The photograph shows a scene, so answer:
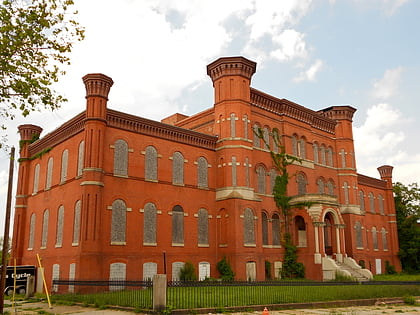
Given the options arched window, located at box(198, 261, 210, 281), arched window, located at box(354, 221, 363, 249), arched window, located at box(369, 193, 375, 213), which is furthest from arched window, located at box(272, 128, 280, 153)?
arched window, located at box(369, 193, 375, 213)

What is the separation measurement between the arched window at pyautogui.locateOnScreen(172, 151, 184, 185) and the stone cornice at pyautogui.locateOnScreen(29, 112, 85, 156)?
722 centimetres

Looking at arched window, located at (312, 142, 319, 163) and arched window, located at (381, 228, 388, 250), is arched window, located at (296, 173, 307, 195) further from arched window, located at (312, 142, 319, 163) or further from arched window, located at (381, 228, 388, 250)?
arched window, located at (381, 228, 388, 250)

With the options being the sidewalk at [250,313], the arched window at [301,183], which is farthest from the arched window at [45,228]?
the arched window at [301,183]

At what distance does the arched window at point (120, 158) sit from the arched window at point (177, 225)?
493 centimetres

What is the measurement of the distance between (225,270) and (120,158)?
11.3 meters

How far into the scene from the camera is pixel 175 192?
3238 centimetres

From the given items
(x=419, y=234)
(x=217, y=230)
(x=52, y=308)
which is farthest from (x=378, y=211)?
(x=52, y=308)

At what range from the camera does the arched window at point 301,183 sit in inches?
1575

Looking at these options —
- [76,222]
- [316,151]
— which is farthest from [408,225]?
[76,222]

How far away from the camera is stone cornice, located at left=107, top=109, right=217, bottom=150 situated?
1182 inches

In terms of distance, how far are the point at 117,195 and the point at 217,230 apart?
353 inches

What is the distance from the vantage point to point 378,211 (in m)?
53.0

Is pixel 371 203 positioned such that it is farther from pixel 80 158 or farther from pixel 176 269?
pixel 80 158

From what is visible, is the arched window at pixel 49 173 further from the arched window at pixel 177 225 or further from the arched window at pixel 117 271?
the arched window at pixel 177 225
